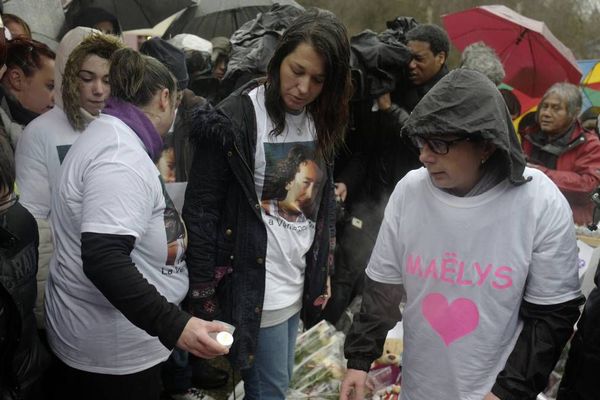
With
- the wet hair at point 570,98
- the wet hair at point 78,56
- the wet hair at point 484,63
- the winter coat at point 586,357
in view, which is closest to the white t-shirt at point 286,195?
the wet hair at point 78,56

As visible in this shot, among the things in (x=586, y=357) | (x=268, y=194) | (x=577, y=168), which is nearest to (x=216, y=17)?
(x=577, y=168)

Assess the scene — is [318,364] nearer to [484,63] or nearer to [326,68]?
[326,68]

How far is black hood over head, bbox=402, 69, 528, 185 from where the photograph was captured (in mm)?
1407

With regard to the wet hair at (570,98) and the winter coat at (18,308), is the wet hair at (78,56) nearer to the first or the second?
the winter coat at (18,308)

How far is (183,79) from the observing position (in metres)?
2.76

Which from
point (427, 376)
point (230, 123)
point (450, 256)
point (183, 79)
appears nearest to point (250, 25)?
point (183, 79)

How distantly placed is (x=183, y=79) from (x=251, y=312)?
4.51 ft

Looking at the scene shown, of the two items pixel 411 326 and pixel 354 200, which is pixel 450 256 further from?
pixel 354 200

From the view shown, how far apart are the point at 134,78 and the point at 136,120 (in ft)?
0.45

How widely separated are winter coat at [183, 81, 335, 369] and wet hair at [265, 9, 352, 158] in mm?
94

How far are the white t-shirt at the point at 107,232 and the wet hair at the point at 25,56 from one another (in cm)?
123

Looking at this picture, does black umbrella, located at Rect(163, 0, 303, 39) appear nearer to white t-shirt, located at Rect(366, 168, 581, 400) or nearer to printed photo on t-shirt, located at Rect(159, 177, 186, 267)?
printed photo on t-shirt, located at Rect(159, 177, 186, 267)

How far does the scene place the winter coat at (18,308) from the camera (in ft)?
4.68

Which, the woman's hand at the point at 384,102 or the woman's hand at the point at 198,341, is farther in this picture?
the woman's hand at the point at 384,102
